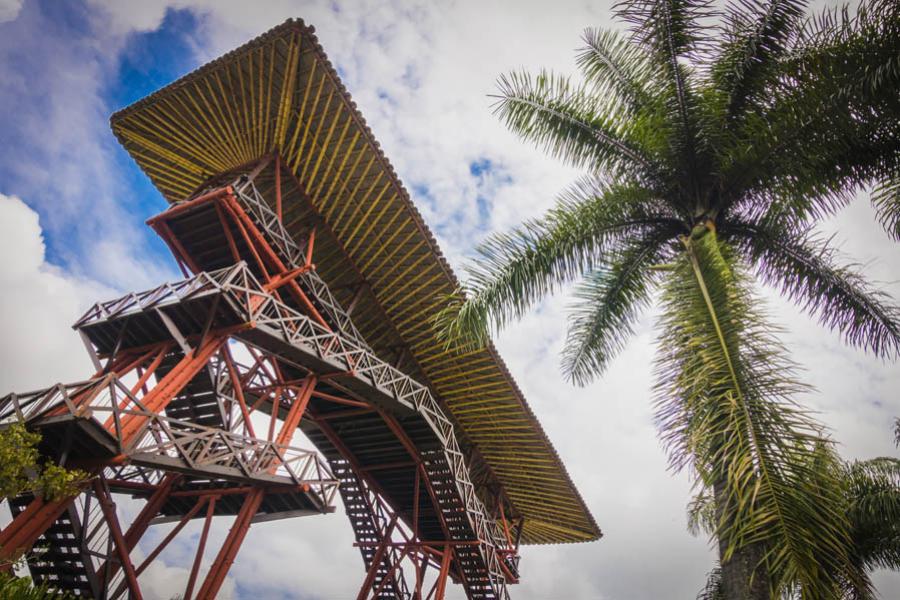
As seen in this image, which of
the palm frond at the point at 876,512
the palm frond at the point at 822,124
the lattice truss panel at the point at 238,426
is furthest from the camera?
the palm frond at the point at 876,512

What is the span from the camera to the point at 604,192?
7996 mm

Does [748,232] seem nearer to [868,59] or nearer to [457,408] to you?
[868,59]

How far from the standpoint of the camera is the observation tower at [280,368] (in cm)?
977

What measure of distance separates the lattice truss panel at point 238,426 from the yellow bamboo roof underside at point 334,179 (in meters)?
0.87

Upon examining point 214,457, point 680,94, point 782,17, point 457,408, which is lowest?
point 214,457

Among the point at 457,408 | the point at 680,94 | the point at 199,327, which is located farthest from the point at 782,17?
the point at 457,408

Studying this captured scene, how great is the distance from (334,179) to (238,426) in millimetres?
6126

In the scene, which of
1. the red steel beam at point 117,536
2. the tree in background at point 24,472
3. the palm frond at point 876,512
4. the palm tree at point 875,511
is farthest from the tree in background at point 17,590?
the palm frond at point 876,512

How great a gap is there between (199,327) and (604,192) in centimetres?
792

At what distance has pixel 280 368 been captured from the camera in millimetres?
14367

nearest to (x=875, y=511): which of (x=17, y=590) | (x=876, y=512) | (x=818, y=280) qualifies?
(x=876, y=512)

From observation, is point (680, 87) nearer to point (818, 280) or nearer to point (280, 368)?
point (818, 280)

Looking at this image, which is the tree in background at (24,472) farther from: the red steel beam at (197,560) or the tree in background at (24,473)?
the red steel beam at (197,560)

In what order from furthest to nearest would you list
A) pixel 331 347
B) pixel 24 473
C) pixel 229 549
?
1. pixel 331 347
2. pixel 229 549
3. pixel 24 473
